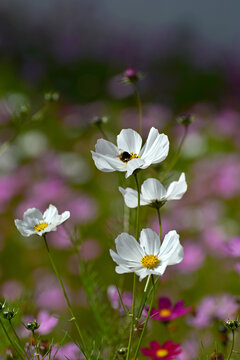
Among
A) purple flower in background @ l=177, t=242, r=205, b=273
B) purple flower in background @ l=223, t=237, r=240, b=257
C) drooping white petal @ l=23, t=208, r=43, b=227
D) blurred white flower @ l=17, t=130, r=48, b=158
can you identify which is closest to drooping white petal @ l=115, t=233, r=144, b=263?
drooping white petal @ l=23, t=208, r=43, b=227

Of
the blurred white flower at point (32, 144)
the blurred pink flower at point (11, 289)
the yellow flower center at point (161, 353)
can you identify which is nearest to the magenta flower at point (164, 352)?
the yellow flower center at point (161, 353)

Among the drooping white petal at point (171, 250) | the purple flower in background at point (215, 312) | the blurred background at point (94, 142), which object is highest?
the drooping white petal at point (171, 250)

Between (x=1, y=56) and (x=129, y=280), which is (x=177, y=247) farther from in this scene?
(x=1, y=56)

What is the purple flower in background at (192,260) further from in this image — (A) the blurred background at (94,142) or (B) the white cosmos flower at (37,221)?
(B) the white cosmos flower at (37,221)

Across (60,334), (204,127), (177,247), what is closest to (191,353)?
(177,247)

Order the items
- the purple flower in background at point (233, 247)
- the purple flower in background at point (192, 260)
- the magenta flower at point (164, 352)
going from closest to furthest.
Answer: the magenta flower at point (164, 352) → the purple flower in background at point (233, 247) → the purple flower in background at point (192, 260)

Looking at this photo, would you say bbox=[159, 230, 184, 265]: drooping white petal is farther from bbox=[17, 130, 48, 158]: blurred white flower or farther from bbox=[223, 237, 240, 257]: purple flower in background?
bbox=[17, 130, 48, 158]: blurred white flower
